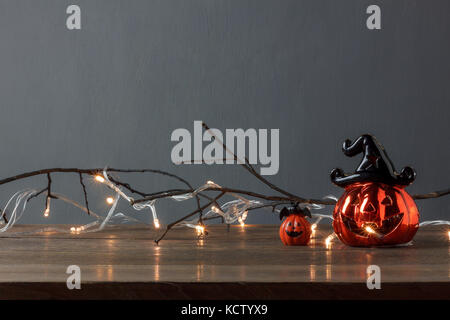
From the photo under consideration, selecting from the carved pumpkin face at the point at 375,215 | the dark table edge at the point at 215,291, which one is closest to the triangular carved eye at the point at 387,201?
the carved pumpkin face at the point at 375,215

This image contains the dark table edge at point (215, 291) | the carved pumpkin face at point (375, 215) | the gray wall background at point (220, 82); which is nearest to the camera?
the dark table edge at point (215, 291)

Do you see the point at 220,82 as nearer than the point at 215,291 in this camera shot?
No

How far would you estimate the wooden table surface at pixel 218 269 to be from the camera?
0.39 metres

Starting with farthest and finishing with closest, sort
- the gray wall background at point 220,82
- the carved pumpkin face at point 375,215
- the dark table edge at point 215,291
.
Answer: the gray wall background at point 220,82 → the carved pumpkin face at point 375,215 → the dark table edge at point 215,291

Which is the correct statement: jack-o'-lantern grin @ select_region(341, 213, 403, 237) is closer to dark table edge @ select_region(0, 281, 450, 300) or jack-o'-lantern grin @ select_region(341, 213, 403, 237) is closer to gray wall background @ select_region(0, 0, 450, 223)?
dark table edge @ select_region(0, 281, 450, 300)

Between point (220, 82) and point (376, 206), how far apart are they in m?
1.01

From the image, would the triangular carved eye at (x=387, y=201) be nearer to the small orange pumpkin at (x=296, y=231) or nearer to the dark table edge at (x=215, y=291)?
the small orange pumpkin at (x=296, y=231)

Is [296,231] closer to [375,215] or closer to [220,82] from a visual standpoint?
[375,215]

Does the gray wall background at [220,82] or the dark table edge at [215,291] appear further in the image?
the gray wall background at [220,82]

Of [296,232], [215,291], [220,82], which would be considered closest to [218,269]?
[215,291]

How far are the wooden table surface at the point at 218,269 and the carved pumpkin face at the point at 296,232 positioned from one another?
0.02 meters

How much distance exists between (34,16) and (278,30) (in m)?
0.77

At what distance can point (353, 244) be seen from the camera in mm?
631

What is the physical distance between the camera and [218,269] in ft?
1.50
